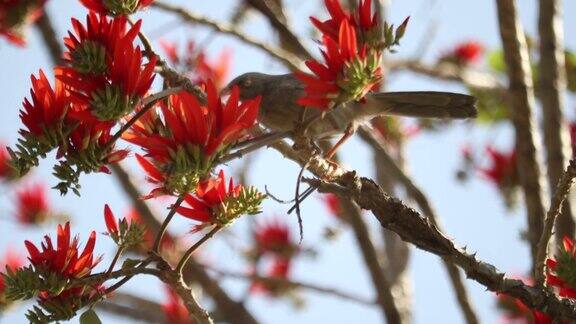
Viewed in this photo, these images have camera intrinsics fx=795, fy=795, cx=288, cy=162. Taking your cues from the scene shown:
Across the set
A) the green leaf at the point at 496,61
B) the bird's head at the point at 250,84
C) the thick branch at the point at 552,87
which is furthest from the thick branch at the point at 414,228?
the green leaf at the point at 496,61

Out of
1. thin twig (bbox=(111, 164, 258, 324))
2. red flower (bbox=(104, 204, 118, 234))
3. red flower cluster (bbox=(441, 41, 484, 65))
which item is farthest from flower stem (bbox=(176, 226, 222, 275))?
red flower cluster (bbox=(441, 41, 484, 65))

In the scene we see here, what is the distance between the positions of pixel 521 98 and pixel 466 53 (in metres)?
2.02

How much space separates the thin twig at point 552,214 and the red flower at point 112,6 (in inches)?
33.5

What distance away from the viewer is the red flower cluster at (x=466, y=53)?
4531 mm

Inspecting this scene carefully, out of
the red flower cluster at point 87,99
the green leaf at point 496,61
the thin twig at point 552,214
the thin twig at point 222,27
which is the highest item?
the green leaf at point 496,61

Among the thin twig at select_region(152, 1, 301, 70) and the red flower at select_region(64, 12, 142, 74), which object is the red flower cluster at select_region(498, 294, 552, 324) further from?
the red flower at select_region(64, 12, 142, 74)

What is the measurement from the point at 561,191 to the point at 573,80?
288cm

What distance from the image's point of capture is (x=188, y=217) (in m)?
1.46

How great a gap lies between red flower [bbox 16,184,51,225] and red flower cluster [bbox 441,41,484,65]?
232 cm

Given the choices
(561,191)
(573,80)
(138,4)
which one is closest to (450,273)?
(561,191)

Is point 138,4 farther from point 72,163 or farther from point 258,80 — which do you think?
point 258,80

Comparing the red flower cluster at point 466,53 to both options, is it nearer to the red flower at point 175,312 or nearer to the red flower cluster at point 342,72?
the red flower at point 175,312

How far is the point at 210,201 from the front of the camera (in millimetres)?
1450

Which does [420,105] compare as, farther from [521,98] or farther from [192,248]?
[192,248]
